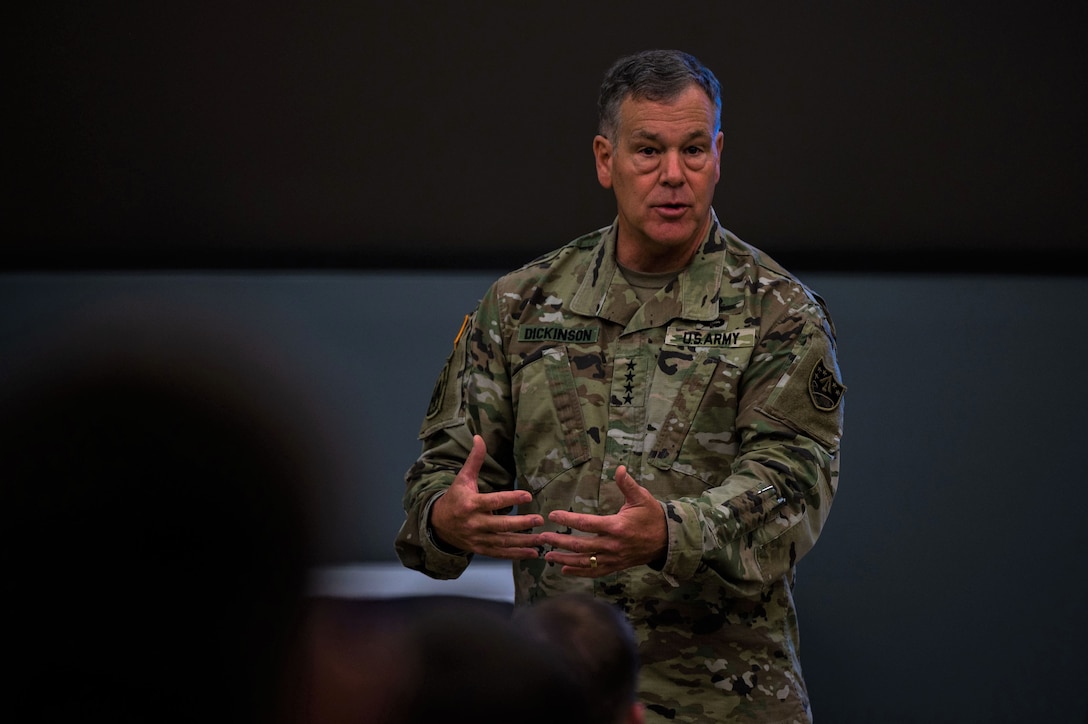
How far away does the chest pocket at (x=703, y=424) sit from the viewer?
191 centimetres

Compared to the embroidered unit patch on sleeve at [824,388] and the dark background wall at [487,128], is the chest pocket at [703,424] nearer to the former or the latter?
the embroidered unit patch on sleeve at [824,388]

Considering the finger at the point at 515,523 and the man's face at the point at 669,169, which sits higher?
the man's face at the point at 669,169

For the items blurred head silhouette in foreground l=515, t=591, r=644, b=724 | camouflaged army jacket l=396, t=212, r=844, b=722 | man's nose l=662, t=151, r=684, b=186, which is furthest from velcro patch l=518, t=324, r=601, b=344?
blurred head silhouette in foreground l=515, t=591, r=644, b=724

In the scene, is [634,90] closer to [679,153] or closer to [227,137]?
[679,153]

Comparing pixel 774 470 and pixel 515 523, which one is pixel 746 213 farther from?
pixel 515 523

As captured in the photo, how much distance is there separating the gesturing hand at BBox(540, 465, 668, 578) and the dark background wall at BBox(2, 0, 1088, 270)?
148 centimetres

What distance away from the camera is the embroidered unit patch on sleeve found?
6.13 feet

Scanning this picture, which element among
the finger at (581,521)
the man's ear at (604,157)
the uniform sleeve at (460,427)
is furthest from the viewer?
the man's ear at (604,157)

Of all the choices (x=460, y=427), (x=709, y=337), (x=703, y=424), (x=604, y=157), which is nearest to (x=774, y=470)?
(x=703, y=424)

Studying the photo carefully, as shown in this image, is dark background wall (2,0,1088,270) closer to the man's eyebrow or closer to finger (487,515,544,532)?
the man's eyebrow

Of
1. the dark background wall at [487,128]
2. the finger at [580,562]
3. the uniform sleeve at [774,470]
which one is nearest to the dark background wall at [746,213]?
the dark background wall at [487,128]

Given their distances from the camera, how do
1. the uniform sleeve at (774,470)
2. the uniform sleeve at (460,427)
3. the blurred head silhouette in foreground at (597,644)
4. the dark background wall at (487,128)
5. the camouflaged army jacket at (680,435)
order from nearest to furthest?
the blurred head silhouette in foreground at (597,644)
the uniform sleeve at (774,470)
the camouflaged army jacket at (680,435)
the uniform sleeve at (460,427)
the dark background wall at (487,128)

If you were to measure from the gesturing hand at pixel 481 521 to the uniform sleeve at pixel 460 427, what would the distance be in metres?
0.14

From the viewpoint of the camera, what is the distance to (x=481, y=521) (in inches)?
67.6
